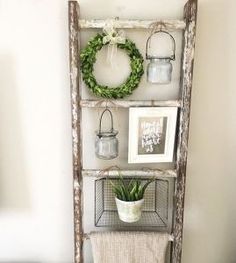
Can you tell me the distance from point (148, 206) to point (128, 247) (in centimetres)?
20

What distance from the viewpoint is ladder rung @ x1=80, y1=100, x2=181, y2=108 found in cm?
129

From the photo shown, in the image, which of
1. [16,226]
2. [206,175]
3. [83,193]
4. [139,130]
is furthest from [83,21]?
[16,226]

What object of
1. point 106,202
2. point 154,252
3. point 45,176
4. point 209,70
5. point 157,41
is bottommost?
point 154,252

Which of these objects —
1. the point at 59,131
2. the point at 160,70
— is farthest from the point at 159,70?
the point at 59,131

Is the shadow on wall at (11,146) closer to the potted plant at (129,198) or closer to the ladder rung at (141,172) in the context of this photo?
the ladder rung at (141,172)

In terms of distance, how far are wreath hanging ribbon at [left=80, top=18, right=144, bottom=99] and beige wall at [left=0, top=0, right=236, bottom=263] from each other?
122 mm

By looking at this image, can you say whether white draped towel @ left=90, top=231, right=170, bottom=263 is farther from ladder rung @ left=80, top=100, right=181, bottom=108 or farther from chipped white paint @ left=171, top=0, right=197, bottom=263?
ladder rung @ left=80, top=100, right=181, bottom=108

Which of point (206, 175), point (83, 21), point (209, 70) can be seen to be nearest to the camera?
point (83, 21)

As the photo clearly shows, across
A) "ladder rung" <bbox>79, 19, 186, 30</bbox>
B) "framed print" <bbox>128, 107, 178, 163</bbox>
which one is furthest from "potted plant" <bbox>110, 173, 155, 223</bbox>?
"ladder rung" <bbox>79, 19, 186, 30</bbox>

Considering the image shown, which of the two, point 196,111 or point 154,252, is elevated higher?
point 196,111

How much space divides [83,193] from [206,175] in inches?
22.1

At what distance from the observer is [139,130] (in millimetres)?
1339

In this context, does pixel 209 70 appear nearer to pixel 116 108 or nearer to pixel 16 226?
pixel 116 108

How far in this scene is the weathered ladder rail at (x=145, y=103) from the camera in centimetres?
124
